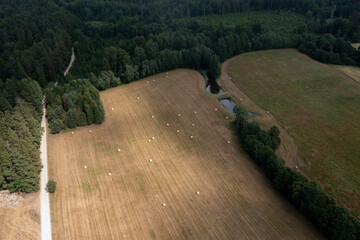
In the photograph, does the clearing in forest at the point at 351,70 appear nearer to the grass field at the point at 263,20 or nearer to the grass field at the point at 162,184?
the grass field at the point at 263,20

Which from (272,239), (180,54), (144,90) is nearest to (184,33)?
(180,54)

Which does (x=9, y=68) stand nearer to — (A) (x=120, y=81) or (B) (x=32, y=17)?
(A) (x=120, y=81)

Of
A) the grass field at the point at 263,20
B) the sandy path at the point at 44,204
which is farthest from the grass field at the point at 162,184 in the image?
the grass field at the point at 263,20

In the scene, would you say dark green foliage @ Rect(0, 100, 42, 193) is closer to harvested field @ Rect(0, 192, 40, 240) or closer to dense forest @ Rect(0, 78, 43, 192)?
dense forest @ Rect(0, 78, 43, 192)

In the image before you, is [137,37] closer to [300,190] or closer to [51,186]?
[51,186]

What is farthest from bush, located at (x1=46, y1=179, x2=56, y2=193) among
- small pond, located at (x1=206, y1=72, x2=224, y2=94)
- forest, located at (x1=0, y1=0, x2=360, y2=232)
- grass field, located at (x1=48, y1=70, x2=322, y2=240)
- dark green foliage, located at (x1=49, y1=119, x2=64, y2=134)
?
small pond, located at (x1=206, y1=72, x2=224, y2=94)

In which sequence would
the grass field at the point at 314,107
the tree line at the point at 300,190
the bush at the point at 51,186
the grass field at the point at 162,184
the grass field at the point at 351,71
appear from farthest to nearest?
the grass field at the point at 351,71 → the grass field at the point at 314,107 → the bush at the point at 51,186 → the grass field at the point at 162,184 → the tree line at the point at 300,190
